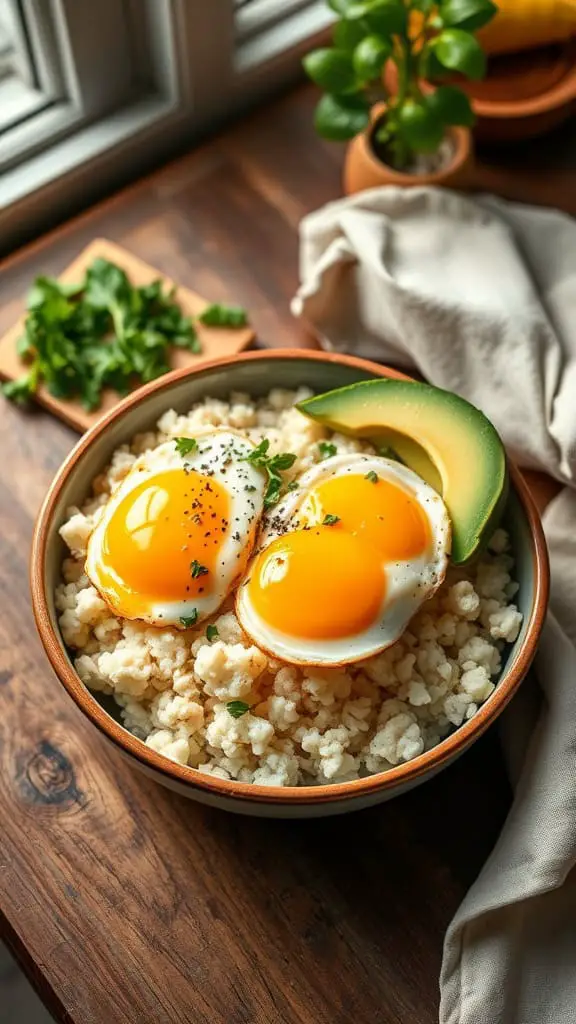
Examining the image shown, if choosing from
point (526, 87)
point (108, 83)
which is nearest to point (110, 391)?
point (108, 83)

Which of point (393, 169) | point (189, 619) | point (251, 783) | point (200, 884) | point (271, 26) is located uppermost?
point (271, 26)

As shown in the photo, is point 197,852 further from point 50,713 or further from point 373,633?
point 373,633

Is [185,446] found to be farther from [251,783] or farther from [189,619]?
[251,783]

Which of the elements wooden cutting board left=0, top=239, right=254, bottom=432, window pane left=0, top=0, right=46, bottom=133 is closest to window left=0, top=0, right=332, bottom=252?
window pane left=0, top=0, right=46, bottom=133

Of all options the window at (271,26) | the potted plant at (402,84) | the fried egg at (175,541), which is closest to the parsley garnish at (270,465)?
the fried egg at (175,541)

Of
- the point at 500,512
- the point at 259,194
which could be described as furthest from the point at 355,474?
the point at 259,194

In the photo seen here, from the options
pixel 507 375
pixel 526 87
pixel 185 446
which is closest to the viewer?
pixel 185 446

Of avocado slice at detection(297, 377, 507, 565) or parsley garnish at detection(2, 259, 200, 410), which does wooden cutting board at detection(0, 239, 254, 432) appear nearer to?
parsley garnish at detection(2, 259, 200, 410)
